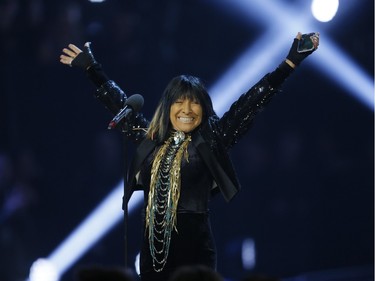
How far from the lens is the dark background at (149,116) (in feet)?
23.7

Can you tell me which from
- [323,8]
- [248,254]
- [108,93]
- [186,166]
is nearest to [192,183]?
[186,166]

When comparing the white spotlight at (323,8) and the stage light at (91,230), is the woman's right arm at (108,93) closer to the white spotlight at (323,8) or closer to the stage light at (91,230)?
the stage light at (91,230)

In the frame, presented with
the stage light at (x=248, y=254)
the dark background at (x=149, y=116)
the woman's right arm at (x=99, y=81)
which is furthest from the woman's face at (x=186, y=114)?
the stage light at (x=248, y=254)

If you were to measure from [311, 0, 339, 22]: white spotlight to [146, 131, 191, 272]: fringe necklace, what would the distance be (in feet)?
10.8

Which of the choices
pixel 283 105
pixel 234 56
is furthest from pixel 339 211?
pixel 234 56

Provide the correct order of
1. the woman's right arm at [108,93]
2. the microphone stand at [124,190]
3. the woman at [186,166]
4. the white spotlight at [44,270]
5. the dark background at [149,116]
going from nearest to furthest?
1. the microphone stand at [124,190]
2. the woman at [186,166]
3. the woman's right arm at [108,93]
4. the white spotlight at [44,270]
5. the dark background at [149,116]

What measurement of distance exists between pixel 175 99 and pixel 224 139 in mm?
306

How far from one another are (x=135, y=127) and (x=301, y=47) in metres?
0.93

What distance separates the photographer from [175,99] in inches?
179

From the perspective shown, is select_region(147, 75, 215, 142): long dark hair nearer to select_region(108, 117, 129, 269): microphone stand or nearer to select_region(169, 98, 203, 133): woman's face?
select_region(169, 98, 203, 133): woman's face

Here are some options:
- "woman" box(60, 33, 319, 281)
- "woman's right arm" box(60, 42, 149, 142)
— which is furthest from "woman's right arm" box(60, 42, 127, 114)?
"woman" box(60, 33, 319, 281)

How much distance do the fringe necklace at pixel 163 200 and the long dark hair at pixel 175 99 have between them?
11 cm

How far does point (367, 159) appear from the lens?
8.01m

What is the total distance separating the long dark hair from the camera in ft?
14.9
